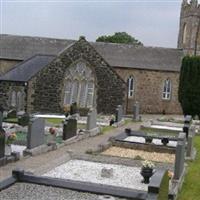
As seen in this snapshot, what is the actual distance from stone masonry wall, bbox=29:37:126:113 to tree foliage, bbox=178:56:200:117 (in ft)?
15.9

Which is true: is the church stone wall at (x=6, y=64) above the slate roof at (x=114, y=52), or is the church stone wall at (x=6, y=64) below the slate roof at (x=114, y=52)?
below

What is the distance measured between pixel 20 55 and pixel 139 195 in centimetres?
3214

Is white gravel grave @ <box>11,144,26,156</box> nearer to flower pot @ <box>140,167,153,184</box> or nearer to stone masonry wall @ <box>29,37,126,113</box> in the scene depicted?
flower pot @ <box>140,167,153,184</box>

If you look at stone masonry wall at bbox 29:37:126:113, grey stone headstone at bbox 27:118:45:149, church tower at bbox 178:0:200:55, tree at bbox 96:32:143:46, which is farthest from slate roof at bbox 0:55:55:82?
tree at bbox 96:32:143:46

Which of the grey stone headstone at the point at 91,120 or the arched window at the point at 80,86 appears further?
the arched window at the point at 80,86

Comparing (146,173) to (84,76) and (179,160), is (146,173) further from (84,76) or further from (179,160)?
(84,76)

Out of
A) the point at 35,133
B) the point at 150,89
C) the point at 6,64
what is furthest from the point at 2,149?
the point at 150,89

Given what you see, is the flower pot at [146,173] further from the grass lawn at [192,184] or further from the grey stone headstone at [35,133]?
the grey stone headstone at [35,133]

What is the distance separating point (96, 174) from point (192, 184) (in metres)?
2.78

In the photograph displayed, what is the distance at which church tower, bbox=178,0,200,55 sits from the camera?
163ft

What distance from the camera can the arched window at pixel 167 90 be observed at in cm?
4194

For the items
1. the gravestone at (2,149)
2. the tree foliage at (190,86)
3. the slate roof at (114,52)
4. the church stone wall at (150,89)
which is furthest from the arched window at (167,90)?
the gravestone at (2,149)

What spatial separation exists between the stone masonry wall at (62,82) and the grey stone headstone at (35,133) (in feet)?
57.7

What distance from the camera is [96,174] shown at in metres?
13.5
